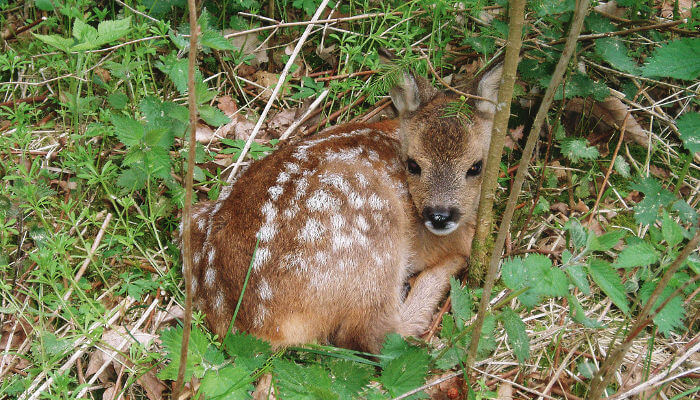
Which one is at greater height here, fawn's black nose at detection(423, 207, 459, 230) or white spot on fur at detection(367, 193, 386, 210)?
white spot on fur at detection(367, 193, 386, 210)

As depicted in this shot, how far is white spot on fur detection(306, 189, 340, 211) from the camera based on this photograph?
3330 mm

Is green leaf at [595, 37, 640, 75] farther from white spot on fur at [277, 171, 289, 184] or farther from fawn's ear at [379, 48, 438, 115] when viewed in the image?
white spot on fur at [277, 171, 289, 184]

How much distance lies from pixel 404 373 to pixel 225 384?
0.81m

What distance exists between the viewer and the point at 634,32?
12.6 feet

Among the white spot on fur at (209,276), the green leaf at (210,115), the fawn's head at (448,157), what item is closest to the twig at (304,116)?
the fawn's head at (448,157)

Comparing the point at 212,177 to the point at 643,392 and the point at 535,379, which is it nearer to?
the point at 535,379

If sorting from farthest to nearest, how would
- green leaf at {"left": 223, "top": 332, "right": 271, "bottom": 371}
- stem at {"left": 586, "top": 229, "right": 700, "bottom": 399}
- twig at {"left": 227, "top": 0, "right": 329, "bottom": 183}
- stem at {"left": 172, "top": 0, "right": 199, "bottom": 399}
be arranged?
twig at {"left": 227, "top": 0, "right": 329, "bottom": 183} < green leaf at {"left": 223, "top": 332, "right": 271, "bottom": 371} < stem at {"left": 586, "top": 229, "right": 700, "bottom": 399} < stem at {"left": 172, "top": 0, "right": 199, "bottom": 399}

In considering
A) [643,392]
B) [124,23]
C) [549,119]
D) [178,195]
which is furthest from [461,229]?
[124,23]

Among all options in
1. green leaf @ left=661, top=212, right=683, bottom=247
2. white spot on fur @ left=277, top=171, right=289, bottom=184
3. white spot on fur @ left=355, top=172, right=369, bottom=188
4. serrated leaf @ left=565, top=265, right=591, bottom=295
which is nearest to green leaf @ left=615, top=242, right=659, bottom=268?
green leaf @ left=661, top=212, right=683, bottom=247

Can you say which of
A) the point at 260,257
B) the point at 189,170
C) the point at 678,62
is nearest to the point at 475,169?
the point at 678,62

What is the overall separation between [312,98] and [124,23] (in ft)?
5.85

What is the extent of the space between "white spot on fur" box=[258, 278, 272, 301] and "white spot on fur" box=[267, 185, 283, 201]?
1.63ft

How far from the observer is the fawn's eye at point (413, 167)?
4.02m

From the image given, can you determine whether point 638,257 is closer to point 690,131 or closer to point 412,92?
point 690,131
